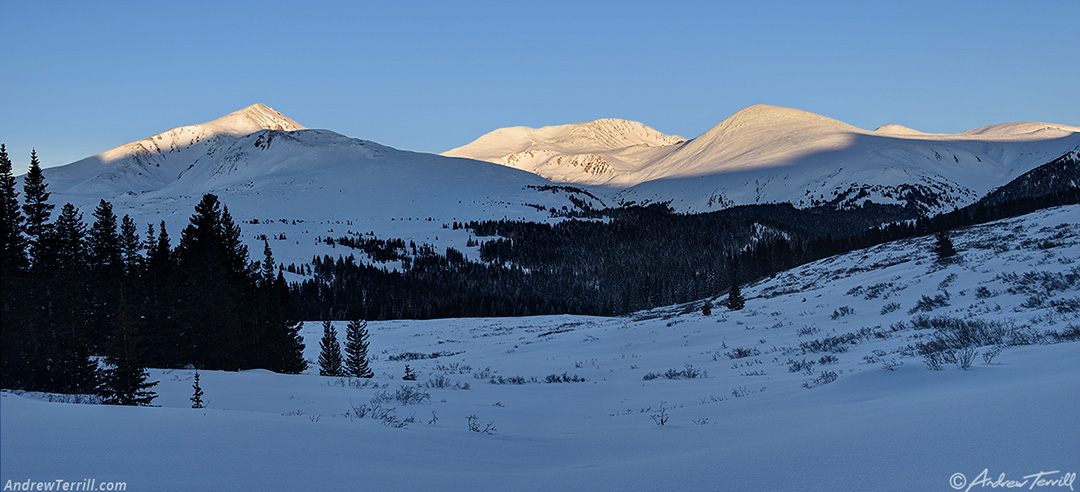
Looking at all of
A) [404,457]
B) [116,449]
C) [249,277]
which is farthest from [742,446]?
[249,277]

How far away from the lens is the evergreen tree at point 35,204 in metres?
22.8

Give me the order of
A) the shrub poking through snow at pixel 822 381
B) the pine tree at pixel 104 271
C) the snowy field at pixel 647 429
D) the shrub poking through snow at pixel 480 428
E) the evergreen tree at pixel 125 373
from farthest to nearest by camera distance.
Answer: the pine tree at pixel 104 271
the evergreen tree at pixel 125 373
the shrub poking through snow at pixel 822 381
the shrub poking through snow at pixel 480 428
the snowy field at pixel 647 429

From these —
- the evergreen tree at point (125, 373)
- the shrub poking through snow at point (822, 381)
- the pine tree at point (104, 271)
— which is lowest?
the shrub poking through snow at point (822, 381)

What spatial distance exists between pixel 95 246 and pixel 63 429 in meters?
33.9

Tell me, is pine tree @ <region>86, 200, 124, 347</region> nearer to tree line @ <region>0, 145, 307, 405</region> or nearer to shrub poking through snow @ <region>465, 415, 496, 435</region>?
tree line @ <region>0, 145, 307, 405</region>

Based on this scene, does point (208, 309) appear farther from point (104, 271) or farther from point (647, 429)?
point (647, 429)

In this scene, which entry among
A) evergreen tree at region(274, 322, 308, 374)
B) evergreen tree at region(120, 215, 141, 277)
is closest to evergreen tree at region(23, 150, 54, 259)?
evergreen tree at region(120, 215, 141, 277)

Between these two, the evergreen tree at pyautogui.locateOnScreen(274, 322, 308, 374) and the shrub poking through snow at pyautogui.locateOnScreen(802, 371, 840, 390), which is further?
the evergreen tree at pyautogui.locateOnScreen(274, 322, 308, 374)

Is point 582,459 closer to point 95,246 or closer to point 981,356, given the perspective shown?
point 981,356

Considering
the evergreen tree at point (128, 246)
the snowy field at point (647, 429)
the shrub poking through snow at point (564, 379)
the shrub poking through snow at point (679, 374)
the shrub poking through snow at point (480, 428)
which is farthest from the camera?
the evergreen tree at point (128, 246)

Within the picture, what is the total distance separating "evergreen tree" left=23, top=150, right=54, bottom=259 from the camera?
74.7ft

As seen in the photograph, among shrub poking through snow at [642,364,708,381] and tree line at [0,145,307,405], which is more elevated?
tree line at [0,145,307,405]

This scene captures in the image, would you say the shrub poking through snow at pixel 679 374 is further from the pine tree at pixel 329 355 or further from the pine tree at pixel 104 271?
the pine tree at pixel 104 271

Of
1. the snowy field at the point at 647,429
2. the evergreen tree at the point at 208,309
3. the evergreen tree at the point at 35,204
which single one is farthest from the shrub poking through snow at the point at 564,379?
the evergreen tree at the point at 35,204
